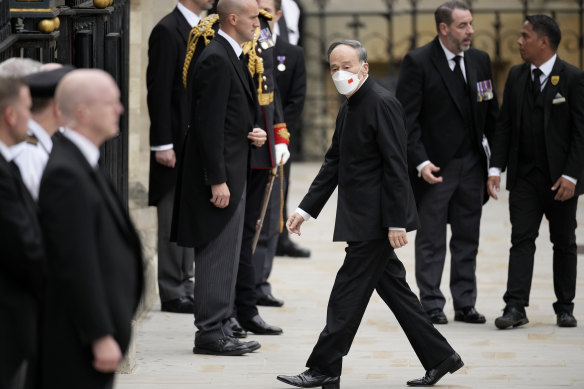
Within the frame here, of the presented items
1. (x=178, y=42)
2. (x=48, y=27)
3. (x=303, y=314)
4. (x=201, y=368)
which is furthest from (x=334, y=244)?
(x=48, y=27)

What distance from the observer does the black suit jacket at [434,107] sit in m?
7.97

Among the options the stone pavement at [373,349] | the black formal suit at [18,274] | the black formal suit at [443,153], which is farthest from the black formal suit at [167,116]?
the black formal suit at [18,274]

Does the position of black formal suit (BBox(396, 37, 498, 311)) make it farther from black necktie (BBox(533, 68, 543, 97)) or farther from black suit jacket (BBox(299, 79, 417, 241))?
black suit jacket (BBox(299, 79, 417, 241))

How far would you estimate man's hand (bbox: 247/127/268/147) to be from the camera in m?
6.93

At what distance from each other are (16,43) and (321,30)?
13.3 metres

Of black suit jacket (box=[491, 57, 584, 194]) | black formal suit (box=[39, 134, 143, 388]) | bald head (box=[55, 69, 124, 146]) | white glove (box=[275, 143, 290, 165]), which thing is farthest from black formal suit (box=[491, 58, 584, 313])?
bald head (box=[55, 69, 124, 146])

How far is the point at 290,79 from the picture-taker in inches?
354

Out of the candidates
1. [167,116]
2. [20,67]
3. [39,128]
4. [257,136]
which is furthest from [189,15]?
[39,128]

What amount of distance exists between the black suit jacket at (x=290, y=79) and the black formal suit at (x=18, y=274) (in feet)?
17.0

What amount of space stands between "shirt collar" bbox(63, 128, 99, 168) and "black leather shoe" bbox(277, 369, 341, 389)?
246cm

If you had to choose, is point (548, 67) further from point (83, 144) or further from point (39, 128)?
point (83, 144)

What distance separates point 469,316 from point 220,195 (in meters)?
2.15

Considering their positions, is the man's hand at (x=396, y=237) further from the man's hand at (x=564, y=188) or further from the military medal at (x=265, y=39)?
the military medal at (x=265, y=39)

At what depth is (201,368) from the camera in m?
6.57
